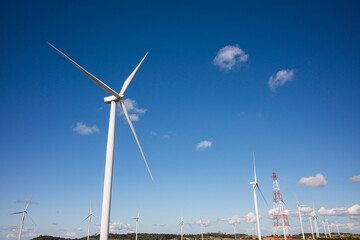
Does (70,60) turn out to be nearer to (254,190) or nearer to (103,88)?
(103,88)

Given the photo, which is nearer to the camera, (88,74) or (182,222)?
(88,74)

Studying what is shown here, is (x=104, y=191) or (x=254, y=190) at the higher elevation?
(x=254, y=190)

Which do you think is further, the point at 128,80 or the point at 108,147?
the point at 128,80

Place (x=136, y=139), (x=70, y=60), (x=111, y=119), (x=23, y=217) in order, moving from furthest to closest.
Answer: (x=23, y=217)
(x=136, y=139)
(x=111, y=119)
(x=70, y=60)

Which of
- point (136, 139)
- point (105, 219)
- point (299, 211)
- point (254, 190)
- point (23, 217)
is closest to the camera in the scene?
point (105, 219)

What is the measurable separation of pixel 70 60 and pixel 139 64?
1495 centimetres

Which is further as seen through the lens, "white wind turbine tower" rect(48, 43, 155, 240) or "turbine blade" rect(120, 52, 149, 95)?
"turbine blade" rect(120, 52, 149, 95)

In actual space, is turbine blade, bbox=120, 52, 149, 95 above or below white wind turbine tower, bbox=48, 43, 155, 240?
above

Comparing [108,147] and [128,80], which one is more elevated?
[128,80]

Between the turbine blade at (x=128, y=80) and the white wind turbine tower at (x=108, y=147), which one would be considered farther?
the turbine blade at (x=128, y=80)

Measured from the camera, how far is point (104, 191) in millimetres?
26875

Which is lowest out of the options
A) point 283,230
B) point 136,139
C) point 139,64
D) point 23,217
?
point 283,230

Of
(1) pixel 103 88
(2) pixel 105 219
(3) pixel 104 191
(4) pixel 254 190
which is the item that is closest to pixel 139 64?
(1) pixel 103 88

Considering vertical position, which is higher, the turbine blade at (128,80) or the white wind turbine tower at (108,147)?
the turbine blade at (128,80)
